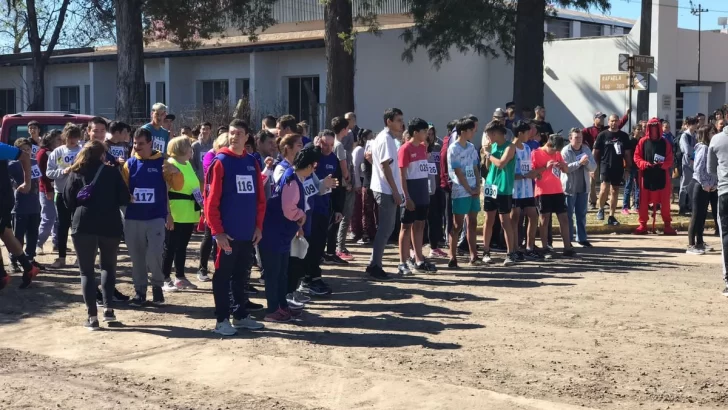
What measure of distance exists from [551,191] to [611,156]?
223 inches

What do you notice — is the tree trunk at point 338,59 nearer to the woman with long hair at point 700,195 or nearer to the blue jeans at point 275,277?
the woman with long hair at point 700,195

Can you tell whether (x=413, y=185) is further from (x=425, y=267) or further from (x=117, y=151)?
(x=117, y=151)

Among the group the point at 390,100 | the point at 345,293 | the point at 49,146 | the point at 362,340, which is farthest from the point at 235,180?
the point at 390,100

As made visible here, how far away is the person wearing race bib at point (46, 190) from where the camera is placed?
41.9ft

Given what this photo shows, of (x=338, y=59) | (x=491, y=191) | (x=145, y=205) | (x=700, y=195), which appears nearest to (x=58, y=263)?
(x=145, y=205)

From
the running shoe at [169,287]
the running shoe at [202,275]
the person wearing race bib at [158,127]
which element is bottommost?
the running shoe at [169,287]

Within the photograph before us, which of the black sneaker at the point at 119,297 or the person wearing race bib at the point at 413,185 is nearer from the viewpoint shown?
the black sneaker at the point at 119,297

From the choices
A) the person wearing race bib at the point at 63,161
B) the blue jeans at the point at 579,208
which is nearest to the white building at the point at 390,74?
the blue jeans at the point at 579,208

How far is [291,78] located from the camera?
3338 centimetres

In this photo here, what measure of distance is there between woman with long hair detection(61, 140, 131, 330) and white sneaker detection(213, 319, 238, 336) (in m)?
1.21

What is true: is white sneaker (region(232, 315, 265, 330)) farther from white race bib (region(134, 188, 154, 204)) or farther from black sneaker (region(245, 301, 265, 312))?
white race bib (region(134, 188, 154, 204))

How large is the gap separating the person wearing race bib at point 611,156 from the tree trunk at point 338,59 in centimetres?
821

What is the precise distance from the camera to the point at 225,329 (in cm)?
861

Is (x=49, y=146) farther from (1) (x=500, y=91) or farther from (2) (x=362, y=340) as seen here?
(1) (x=500, y=91)
